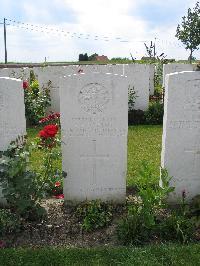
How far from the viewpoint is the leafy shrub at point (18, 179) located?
417cm

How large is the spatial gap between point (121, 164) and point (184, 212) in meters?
1.04

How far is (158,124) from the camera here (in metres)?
11.0

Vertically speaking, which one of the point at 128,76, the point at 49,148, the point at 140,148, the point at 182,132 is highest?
the point at 128,76

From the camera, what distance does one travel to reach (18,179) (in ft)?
13.8

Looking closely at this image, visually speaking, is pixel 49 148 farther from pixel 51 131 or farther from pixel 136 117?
pixel 136 117

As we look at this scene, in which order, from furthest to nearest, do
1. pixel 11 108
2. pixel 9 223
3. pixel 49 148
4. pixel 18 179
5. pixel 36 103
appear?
pixel 36 103 → pixel 11 108 → pixel 49 148 → pixel 9 223 → pixel 18 179

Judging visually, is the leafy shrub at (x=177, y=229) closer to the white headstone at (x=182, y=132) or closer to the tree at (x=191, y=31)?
the white headstone at (x=182, y=132)

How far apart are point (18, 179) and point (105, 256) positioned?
1.22m

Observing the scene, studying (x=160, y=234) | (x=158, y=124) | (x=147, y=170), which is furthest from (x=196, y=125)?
(x=158, y=124)

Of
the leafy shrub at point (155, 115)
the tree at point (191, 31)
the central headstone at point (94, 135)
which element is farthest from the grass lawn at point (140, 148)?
the tree at point (191, 31)

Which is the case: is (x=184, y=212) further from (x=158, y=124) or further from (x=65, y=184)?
(x=158, y=124)

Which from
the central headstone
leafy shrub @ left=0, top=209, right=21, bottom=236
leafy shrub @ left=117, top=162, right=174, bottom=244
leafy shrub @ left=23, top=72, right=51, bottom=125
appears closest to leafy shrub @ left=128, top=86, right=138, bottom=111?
leafy shrub @ left=23, top=72, right=51, bottom=125

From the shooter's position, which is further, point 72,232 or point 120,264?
point 72,232

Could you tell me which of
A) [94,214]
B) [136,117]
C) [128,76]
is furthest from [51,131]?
[128,76]
